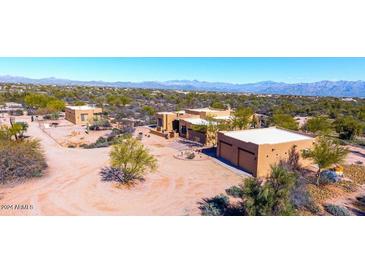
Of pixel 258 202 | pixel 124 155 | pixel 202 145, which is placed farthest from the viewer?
pixel 202 145

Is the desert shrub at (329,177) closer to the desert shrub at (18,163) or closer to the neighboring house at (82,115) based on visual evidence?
the desert shrub at (18,163)

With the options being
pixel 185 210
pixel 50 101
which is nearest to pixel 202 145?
pixel 185 210

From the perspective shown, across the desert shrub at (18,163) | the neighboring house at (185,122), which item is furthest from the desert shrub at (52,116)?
the desert shrub at (18,163)

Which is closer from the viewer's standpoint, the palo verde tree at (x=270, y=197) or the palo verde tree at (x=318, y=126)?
the palo verde tree at (x=270, y=197)

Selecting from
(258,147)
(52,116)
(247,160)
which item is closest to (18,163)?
(247,160)

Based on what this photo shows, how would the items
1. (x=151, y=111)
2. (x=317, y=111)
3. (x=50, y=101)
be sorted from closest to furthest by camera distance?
(x=151, y=111) < (x=50, y=101) < (x=317, y=111)

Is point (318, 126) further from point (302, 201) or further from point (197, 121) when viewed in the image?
point (302, 201)
